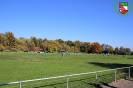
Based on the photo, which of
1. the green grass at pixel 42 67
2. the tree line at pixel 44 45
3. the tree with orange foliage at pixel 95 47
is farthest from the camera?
the tree with orange foliage at pixel 95 47

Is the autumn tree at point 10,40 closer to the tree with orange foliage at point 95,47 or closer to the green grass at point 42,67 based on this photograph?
the tree with orange foliage at point 95,47

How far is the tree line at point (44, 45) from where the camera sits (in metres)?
120

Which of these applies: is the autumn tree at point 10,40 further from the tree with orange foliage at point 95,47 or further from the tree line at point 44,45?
the tree with orange foliage at point 95,47

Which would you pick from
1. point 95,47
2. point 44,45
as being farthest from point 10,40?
Result: point 95,47

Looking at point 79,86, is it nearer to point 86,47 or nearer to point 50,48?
point 50,48

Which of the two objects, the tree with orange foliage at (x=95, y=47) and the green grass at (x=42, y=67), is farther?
the tree with orange foliage at (x=95, y=47)

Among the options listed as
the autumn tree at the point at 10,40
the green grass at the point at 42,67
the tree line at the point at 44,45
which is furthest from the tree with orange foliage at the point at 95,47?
the green grass at the point at 42,67

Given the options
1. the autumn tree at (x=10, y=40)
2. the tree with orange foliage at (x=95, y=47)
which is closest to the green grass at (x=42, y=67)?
the autumn tree at (x=10, y=40)

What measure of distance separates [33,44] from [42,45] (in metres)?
6.43

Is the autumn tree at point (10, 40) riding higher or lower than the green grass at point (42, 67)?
higher

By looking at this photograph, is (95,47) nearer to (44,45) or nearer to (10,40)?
(44,45)

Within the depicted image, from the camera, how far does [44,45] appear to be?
151500 mm

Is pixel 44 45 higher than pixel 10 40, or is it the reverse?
pixel 10 40

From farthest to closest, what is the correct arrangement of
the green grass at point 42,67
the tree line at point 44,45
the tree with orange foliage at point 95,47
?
1. the tree with orange foliage at point 95,47
2. the tree line at point 44,45
3. the green grass at point 42,67
